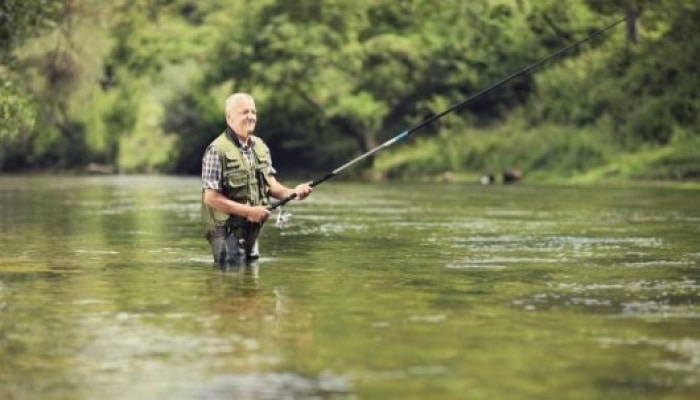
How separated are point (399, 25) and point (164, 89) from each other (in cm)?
1580

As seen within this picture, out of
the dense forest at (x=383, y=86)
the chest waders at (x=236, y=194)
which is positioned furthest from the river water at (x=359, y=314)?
the dense forest at (x=383, y=86)

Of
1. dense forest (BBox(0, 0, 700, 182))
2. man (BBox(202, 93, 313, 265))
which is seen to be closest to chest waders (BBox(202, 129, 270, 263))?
man (BBox(202, 93, 313, 265))

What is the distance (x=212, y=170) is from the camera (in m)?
14.5

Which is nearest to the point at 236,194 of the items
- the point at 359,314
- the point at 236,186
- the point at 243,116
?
the point at 236,186

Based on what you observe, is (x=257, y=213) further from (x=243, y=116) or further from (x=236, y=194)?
(x=243, y=116)

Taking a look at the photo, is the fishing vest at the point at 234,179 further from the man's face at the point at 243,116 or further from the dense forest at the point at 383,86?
the dense forest at the point at 383,86

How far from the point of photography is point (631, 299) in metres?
11.8

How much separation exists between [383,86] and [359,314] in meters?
52.5

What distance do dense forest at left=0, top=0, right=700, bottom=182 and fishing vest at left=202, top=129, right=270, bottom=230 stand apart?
18.3 m

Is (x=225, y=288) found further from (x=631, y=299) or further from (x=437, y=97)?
(x=437, y=97)

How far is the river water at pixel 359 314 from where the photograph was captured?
7844 mm

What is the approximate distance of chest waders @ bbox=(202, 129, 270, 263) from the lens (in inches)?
572

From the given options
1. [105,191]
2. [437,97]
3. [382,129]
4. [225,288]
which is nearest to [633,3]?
[437,97]

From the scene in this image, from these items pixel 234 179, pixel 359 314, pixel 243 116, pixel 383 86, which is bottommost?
pixel 359 314
